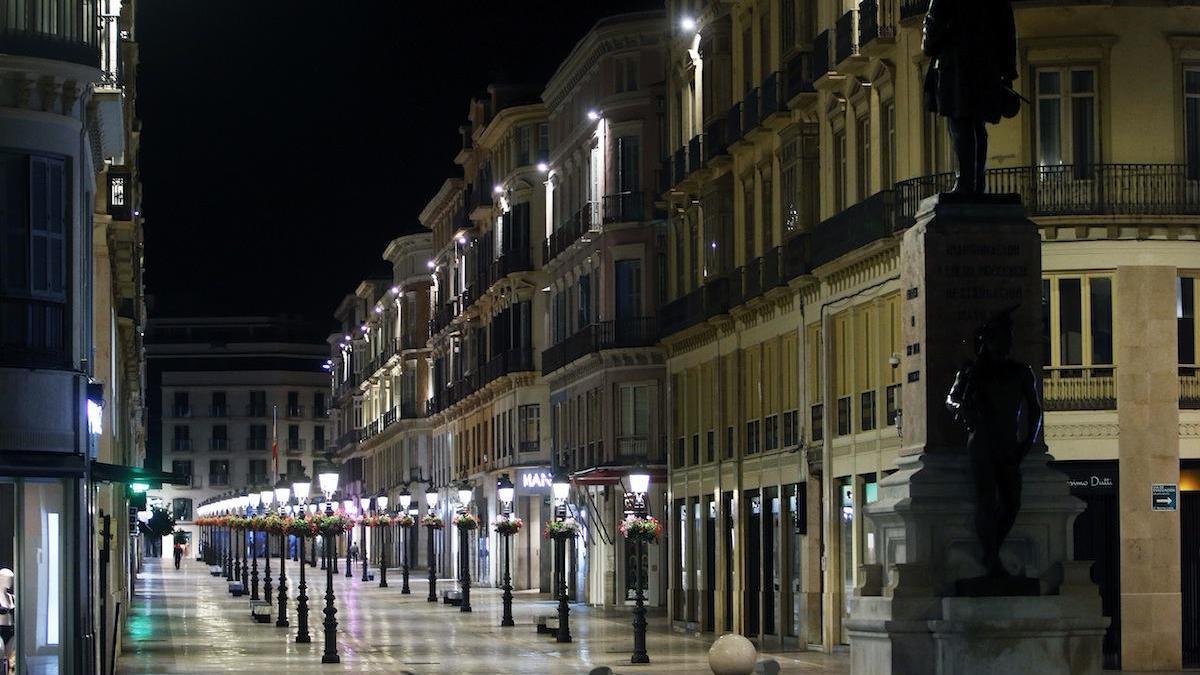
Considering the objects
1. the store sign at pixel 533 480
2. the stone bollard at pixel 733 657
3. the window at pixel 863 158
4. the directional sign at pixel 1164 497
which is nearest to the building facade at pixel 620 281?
the store sign at pixel 533 480

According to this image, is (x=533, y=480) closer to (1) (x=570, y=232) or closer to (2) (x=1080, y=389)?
(1) (x=570, y=232)

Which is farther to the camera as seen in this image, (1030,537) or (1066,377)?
(1066,377)

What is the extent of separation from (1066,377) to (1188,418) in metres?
1.92

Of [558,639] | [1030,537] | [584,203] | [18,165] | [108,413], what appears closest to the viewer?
[1030,537]

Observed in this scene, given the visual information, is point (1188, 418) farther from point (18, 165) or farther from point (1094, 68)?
point (18, 165)

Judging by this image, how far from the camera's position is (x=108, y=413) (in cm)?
4469

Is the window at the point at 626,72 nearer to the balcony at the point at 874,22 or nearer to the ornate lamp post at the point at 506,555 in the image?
the ornate lamp post at the point at 506,555

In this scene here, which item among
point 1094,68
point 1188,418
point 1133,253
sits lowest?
point 1188,418

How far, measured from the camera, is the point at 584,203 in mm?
73250

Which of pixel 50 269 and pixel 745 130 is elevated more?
pixel 745 130

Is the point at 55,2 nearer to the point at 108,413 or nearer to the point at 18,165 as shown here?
the point at 18,165

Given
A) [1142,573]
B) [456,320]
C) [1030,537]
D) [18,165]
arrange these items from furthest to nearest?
1. [456,320]
2. [1142,573]
3. [18,165]
4. [1030,537]

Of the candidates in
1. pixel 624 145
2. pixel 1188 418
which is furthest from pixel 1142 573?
pixel 624 145

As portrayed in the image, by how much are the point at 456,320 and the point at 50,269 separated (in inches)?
2970
